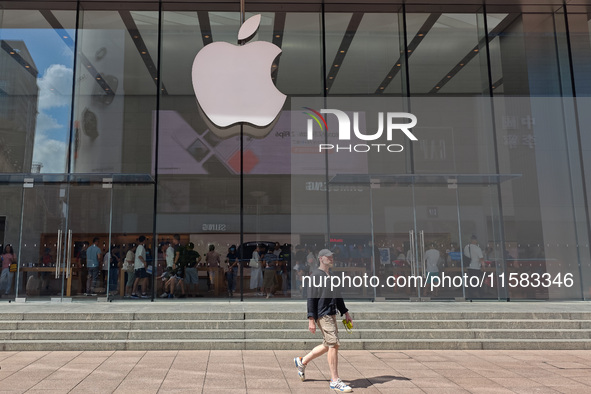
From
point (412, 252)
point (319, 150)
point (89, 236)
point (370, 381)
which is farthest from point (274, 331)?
point (89, 236)

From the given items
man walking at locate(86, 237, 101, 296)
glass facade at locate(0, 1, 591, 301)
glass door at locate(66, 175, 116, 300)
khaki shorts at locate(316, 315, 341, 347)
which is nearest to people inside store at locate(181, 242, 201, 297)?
glass facade at locate(0, 1, 591, 301)

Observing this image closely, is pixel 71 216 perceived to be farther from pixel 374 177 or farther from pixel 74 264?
pixel 374 177

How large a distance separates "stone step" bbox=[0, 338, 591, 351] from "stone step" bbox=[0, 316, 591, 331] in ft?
1.51

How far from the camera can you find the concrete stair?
7.97m

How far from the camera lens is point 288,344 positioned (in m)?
8.01

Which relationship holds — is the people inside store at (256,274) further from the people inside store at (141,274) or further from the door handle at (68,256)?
the door handle at (68,256)

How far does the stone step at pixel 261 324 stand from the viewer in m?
8.30

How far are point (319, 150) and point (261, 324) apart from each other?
5.97m

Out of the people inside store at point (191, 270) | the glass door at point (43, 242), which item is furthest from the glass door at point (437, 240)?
the glass door at point (43, 242)

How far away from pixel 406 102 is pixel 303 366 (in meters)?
9.42

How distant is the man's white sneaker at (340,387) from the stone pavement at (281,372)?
104 millimetres

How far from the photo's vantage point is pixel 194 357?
7316 millimetres

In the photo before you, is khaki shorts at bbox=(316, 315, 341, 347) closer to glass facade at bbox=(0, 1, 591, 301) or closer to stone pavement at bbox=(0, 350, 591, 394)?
stone pavement at bbox=(0, 350, 591, 394)

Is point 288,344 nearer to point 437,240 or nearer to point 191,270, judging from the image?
point 191,270
